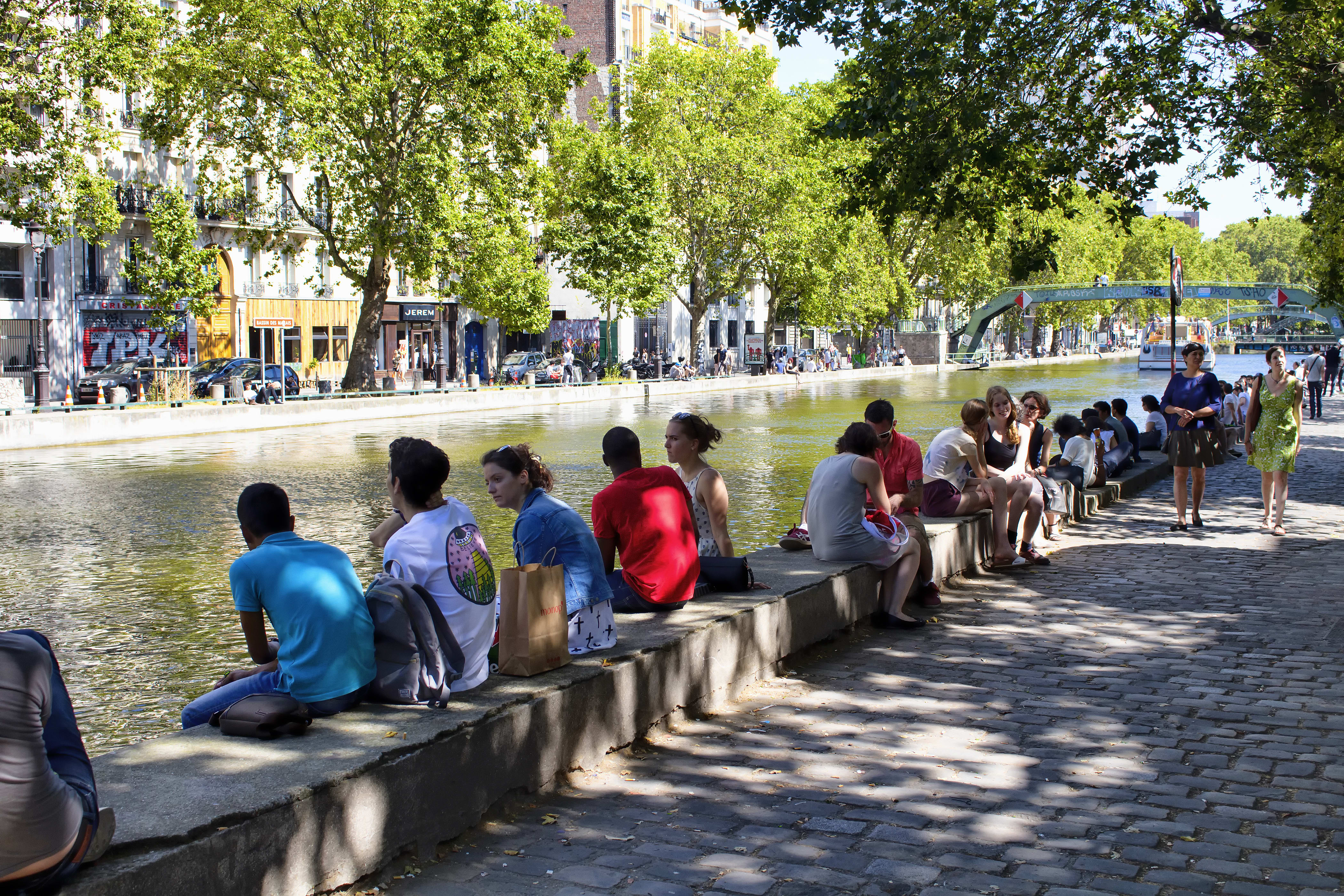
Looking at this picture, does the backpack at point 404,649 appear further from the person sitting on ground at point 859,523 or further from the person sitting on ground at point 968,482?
the person sitting on ground at point 968,482

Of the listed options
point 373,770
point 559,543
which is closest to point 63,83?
point 559,543

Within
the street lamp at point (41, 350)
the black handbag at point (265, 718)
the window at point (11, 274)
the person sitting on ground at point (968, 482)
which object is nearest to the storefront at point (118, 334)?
the window at point (11, 274)

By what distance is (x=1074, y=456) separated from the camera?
14.2m

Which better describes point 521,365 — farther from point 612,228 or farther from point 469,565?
point 469,565

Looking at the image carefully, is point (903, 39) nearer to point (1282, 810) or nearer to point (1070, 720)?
point (1070, 720)

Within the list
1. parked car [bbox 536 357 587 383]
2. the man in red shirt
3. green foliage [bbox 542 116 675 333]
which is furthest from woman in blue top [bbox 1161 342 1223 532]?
parked car [bbox 536 357 587 383]

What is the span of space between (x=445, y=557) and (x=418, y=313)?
185 ft

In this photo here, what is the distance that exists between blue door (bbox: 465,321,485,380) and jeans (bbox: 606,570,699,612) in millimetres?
57821

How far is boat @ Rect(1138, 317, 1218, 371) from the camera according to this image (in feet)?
211

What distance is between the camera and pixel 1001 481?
10484mm

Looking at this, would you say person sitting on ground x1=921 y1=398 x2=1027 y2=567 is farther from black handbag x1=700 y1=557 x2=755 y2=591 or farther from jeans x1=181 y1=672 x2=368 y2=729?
jeans x1=181 y1=672 x2=368 y2=729

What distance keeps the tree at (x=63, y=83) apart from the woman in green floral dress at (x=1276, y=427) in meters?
24.0

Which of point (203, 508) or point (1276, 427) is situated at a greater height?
point (1276, 427)

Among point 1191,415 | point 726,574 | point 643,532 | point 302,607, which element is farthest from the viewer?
point 1191,415
